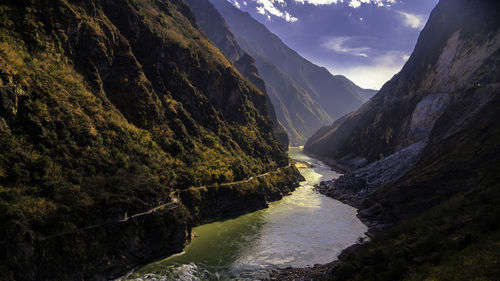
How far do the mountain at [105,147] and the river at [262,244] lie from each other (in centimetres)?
316

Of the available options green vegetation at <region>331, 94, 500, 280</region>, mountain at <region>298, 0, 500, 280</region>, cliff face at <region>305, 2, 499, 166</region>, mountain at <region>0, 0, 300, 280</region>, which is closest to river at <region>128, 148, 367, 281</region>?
mountain at <region>0, 0, 300, 280</region>

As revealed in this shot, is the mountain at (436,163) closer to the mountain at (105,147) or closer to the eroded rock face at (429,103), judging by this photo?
the eroded rock face at (429,103)

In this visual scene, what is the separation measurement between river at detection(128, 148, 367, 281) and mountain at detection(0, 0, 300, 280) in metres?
3.16

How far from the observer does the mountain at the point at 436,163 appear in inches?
1021

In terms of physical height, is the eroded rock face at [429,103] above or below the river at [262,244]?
above

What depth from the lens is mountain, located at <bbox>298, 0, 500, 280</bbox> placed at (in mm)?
25922

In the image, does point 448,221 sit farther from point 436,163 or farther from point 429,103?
point 429,103

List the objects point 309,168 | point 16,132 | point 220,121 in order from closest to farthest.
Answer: point 16,132 → point 220,121 → point 309,168

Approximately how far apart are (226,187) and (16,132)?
39.0 meters

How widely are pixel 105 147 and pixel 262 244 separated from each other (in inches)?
1140

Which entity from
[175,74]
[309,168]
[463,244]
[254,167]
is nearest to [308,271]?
[463,244]

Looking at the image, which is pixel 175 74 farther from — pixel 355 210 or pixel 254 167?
pixel 355 210

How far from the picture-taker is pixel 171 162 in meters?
58.9

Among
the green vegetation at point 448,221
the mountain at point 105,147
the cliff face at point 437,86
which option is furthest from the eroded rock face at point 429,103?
the mountain at point 105,147
